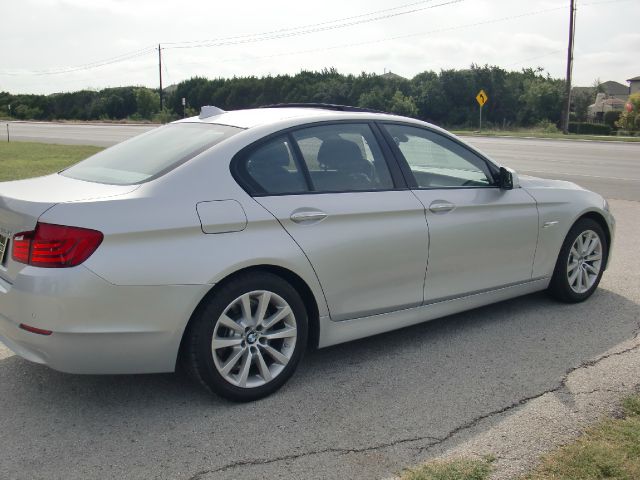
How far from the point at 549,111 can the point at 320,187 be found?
58180 mm

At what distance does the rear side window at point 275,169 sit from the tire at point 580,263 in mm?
2498

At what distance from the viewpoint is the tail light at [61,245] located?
3.13m

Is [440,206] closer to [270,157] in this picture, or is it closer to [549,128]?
[270,157]

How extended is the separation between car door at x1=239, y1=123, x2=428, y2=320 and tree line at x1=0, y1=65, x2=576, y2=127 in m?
48.5

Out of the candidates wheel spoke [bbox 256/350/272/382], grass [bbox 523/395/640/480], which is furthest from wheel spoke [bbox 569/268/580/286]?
wheel spoke [bbox 256/350/272/382]

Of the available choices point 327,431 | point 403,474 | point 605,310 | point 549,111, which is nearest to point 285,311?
point 327,431

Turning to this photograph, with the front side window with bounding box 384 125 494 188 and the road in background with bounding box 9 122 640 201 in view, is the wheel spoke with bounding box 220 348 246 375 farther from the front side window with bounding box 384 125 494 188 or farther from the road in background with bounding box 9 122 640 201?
the road in background with bounding box 9 122 640 201

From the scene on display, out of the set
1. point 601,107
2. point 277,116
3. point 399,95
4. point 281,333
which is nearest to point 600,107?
point 601,107

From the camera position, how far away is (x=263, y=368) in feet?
11.9

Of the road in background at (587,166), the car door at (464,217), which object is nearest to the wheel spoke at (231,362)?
the car door at (464,217)

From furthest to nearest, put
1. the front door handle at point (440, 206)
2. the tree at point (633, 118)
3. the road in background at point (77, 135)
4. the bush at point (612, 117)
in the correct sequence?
the bush at point (612, 117) < the tree at point (633, 118) < the road in background at point (77, 135) < the front door handle at point (440, 206)

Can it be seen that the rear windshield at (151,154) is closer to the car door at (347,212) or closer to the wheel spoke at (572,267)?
the car door at (347,212)

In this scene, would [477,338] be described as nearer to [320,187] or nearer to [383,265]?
[383,265]

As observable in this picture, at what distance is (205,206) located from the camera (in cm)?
344
